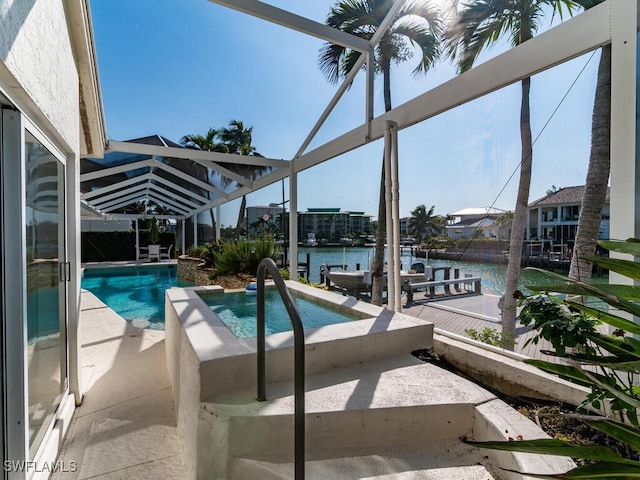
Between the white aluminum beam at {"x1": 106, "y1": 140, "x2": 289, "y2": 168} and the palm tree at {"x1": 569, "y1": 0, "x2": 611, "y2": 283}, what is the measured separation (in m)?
5.57

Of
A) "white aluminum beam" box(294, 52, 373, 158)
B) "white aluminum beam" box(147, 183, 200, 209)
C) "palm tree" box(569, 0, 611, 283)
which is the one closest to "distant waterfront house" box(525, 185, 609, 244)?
"palm tree" box(569, 0, 611, 283)

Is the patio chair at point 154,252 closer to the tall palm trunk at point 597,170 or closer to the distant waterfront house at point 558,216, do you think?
the distant waterfront house at point 558,216

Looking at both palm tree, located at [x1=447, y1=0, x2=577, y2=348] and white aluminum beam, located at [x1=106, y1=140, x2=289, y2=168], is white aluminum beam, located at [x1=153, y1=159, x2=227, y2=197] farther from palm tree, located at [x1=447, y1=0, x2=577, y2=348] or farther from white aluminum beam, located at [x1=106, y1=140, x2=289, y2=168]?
→ palm tree, located at [x1=447, y1=0, x2=577, y2=348]

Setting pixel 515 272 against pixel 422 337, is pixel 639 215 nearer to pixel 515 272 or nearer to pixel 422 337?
pixel 515 272

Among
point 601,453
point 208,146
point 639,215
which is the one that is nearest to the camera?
point 601,453

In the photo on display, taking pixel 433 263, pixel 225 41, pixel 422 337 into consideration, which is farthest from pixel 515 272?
pixel 225 41

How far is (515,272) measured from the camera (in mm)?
3211

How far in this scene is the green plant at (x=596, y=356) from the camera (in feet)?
2.92

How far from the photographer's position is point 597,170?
2.51 meters

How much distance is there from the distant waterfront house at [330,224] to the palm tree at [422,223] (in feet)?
12.2

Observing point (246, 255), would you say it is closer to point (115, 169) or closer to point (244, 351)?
point (115, 169)

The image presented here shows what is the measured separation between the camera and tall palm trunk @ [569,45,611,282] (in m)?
2.42

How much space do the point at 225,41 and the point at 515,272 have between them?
315 inches

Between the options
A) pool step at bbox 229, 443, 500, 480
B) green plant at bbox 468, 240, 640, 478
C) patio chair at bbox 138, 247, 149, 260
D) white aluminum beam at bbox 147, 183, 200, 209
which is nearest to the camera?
green plant at bbox 468, 240, 640, 478
